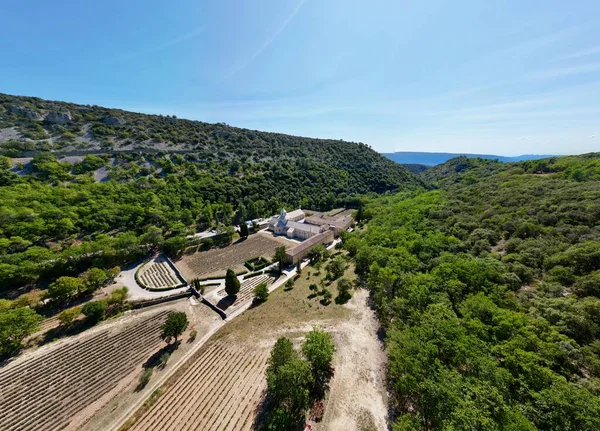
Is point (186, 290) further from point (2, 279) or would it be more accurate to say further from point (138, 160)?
point (138, 160)

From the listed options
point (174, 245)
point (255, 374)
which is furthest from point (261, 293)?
point (174, 245)

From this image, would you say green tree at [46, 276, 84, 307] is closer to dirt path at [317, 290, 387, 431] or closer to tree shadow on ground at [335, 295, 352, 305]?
dirt path at [317, 290, 387, 431]

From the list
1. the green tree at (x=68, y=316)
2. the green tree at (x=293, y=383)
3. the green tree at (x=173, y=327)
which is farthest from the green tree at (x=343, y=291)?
the green tree at (x=68, y=316)

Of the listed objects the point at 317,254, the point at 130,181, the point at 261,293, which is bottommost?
the point at 261,293

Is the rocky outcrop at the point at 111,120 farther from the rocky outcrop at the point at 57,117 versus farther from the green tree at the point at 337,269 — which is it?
the green tree at the point at 337,269

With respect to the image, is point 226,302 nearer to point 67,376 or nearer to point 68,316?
point 67,376

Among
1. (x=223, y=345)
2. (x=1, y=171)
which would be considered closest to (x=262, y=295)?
(x=223, y=345)
